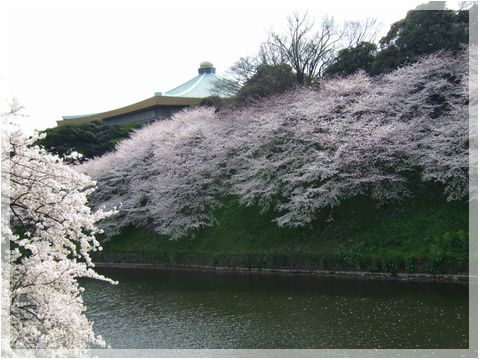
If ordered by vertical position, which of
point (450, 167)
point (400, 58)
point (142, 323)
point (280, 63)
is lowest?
point (142, 323)

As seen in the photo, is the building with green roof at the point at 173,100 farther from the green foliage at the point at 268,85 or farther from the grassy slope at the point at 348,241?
the grassy slope at the point at 348,241

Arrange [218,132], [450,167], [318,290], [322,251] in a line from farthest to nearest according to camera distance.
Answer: [218,132], [322,251], [450,167], [318,290]

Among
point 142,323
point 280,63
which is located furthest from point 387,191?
point 280,63

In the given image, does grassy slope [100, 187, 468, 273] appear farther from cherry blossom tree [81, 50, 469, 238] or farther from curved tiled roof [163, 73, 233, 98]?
curved tiled roof [163, 73, 233, 98]

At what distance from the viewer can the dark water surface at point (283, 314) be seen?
12609 mm

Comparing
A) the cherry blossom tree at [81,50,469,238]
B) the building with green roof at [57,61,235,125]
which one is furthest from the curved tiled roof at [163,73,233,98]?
the cherry blossom tree at [81,50,469,238]

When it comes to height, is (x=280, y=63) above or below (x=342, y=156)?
above

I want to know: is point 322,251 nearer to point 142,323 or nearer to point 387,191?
point 387,191

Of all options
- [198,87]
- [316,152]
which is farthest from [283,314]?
[198,87]

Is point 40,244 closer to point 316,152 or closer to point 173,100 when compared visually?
point 316,152

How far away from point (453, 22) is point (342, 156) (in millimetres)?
10497

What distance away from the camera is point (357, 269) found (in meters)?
20.4

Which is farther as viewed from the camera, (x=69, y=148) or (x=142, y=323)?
(x=69, y=148)

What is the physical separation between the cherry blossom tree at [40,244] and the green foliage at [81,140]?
118ft
